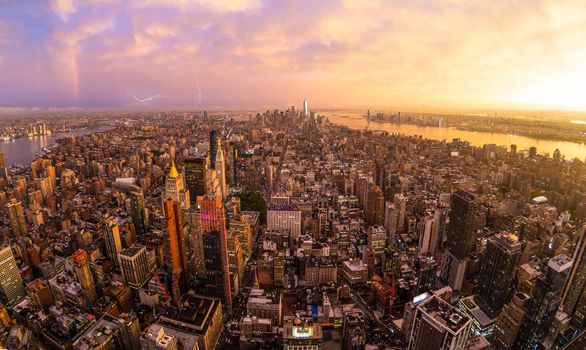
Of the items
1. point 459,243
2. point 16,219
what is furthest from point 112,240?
point 459,243

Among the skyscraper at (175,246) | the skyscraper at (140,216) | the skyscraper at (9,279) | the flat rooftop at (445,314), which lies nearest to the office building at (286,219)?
the skyscraper at (175,246)

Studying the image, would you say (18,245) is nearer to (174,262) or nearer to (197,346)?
(174,262)

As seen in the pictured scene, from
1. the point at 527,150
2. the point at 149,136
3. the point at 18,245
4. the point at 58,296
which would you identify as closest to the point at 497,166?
the point at 527,150

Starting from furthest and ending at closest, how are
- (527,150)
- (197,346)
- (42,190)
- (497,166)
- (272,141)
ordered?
(272,141) → (527,150) → (497,166) → (42,190) → (197,346)

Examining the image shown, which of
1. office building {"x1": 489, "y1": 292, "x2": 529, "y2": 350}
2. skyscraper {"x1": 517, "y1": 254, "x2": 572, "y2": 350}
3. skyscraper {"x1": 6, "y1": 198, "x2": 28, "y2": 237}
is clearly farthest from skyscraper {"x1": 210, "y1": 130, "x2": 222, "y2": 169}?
skyscraper {"x1": 517, "y1": 254, "x2": 572, "y2": 350}

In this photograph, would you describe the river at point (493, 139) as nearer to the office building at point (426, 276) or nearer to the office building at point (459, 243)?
the office building at point (459, 243)
